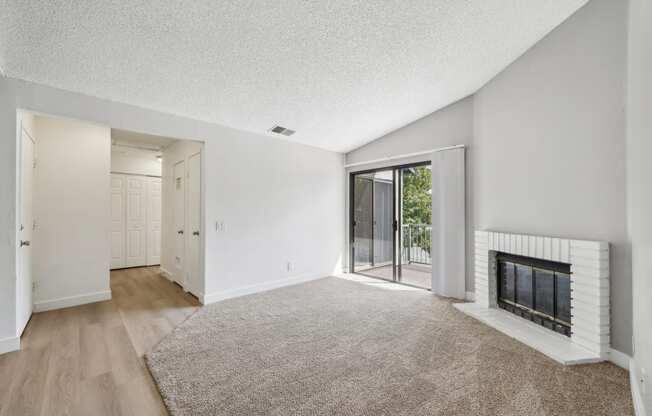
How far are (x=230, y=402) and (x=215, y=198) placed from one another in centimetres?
259

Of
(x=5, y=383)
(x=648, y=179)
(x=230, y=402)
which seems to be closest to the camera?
(x=648, y=179)

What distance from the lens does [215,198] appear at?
149 inches

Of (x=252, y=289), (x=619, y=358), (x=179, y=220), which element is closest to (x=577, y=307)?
(x=619, y=358)

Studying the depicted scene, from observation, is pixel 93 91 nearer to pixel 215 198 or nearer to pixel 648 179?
→ pixel 215 198

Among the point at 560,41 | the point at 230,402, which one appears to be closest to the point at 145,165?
the point at 230,402

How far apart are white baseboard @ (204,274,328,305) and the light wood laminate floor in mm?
218

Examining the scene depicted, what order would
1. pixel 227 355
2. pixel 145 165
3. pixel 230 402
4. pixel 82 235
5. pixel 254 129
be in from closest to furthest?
pixel 230 402
pixel 227 355
pixel 82 235
pixel 254 129
pixel 145 165

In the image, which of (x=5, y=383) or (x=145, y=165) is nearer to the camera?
(x=5, y=383)

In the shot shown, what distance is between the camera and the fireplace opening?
8.68ft

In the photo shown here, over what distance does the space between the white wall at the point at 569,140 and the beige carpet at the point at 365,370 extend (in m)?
0.82

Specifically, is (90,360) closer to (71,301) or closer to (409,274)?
(71,301)

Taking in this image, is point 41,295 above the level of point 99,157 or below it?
below

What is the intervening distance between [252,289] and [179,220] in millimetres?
1684

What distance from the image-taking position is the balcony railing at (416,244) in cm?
470
